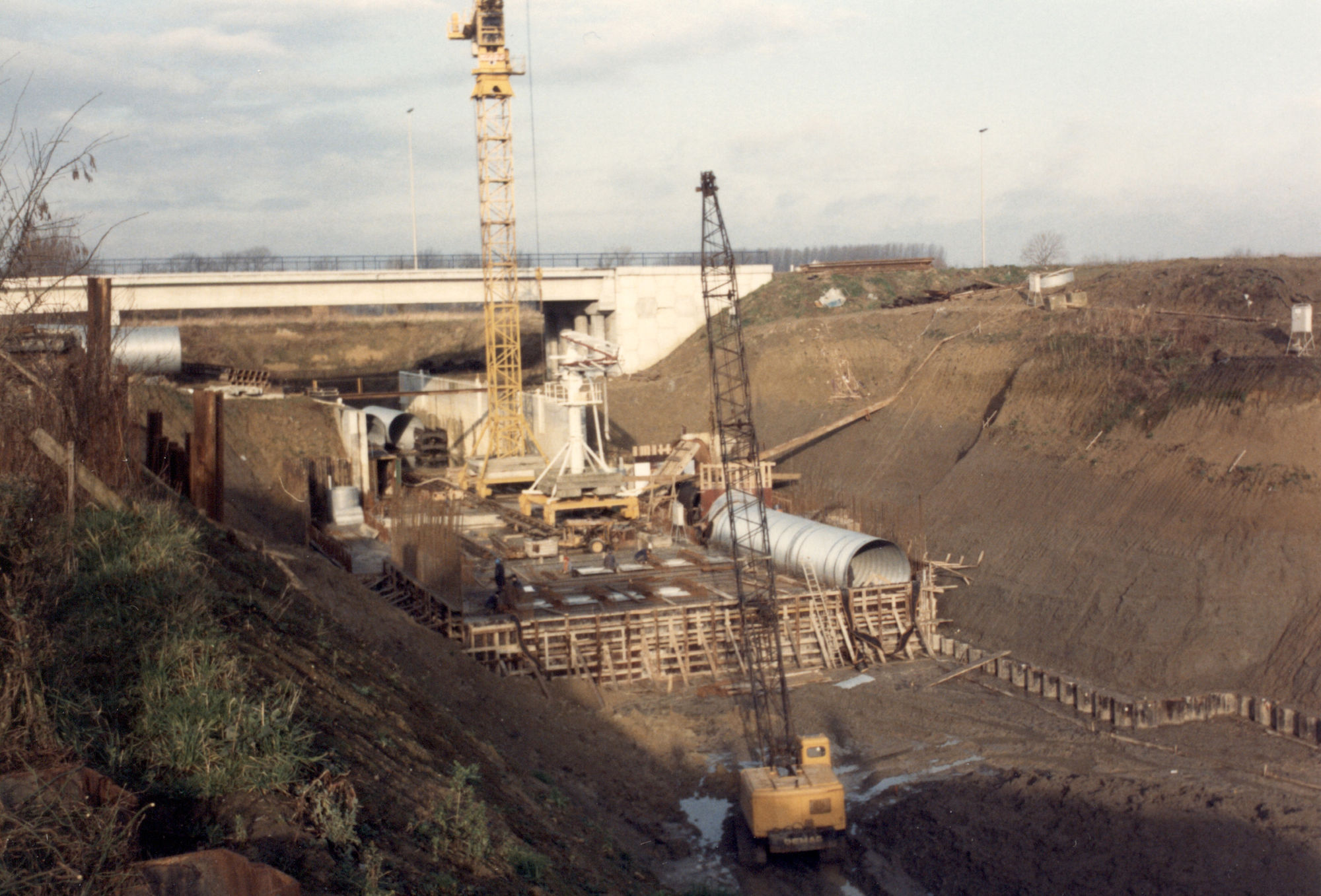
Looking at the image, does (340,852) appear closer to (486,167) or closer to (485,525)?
(485,525)

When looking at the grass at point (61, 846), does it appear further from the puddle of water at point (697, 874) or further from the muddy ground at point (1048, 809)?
the muddy ground at point (1048, 809)

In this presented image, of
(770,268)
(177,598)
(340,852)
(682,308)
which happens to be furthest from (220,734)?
(770,268)

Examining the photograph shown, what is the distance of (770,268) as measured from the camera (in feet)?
192

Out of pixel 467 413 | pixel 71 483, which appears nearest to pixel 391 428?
pixel 467 413

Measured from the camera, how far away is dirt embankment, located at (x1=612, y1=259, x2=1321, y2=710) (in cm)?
2092

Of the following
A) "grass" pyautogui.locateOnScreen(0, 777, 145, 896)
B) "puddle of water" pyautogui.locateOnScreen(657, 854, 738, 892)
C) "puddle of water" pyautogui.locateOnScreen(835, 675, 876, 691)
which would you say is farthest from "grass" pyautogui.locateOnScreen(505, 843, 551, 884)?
"puddle of water" pyautogui.locateOnScreen(835, 675, 876, 691)

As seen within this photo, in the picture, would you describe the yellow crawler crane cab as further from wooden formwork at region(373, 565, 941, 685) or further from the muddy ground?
wooden formwork at region(373, 565, 941, 685)

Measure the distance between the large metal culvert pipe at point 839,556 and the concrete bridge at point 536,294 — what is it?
21.1 meters

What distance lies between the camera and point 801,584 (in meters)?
25.4

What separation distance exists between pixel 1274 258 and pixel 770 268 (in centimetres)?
2548

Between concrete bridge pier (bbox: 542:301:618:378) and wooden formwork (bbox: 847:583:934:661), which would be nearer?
wooden formwork (bbox: 847:583:934:661)

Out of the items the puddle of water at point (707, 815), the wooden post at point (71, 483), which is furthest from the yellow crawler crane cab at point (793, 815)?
the wooden post at point (71, 483)

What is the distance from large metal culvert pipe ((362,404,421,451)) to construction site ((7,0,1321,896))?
0.25m

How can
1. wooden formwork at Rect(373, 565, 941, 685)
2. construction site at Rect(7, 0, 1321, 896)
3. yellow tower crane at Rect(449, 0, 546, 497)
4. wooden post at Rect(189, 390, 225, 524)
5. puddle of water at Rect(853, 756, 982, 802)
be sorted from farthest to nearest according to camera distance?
1. yellow tower crane at Rect(449, 0, 546, 497)
2. wooden formwork at Rect(373, 565, 941, 685)
3. puddle of water at Rect(853, 756, 982, 802)
4. wooden post at Rect(189, 390, 225, 524)
5. construction site at Rect(7, 0, 1321, 896)
